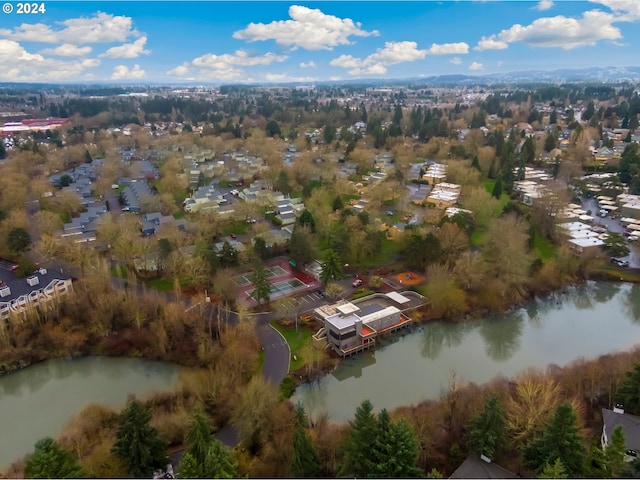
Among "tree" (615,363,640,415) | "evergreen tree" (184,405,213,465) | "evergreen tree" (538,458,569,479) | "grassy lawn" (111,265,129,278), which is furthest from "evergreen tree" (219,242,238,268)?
"tree" (615,363,640,415)

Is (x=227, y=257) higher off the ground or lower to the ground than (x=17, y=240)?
lower

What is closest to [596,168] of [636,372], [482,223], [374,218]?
[482,223]

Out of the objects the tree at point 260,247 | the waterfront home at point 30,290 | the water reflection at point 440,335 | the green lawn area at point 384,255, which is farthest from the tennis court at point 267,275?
the water reflection at point 440,335

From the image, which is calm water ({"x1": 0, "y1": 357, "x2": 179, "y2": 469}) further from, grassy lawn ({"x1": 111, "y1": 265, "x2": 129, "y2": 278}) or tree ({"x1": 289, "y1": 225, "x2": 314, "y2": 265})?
tree ({"x1": 289, "y1": 225, "x2": 314, "y2": 265})

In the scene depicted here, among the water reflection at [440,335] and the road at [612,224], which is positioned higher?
the road at [612,224]

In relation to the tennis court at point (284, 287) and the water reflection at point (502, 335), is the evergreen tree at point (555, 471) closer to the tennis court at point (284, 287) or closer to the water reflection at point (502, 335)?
the water reflection at point (502, 335)

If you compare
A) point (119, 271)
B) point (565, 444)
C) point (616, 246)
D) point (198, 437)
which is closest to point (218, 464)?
point (198, 437)

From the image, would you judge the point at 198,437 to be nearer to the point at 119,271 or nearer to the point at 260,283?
the point at 260,283

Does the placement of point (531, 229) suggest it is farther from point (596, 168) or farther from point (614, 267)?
point (596, 168)
